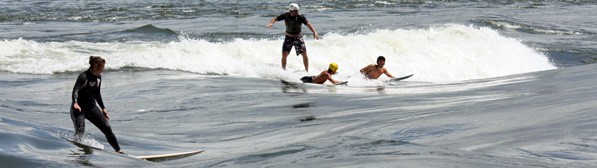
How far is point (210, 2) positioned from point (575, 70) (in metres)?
26.9

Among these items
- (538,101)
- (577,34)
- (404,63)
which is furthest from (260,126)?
(577,34)

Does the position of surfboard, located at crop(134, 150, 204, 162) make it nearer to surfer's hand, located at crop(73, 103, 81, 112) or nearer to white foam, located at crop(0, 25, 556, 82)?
surfer's hand, located at crop(73, 103, 81, 112)

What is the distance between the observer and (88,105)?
9750 millimetres

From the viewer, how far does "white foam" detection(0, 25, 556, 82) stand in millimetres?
19562

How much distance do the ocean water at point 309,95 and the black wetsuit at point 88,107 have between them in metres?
0.28

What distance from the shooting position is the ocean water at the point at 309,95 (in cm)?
860

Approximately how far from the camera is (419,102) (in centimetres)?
1330

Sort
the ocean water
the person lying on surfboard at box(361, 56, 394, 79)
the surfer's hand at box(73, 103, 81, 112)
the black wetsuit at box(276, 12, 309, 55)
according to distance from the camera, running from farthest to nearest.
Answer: the black wetsuit at box(276, 12, 309, 55)
the person lying on surfboard at box(361, 56, 394, 79)
the surfer's hand at box(73, 103, 81, 112)
the ocean water

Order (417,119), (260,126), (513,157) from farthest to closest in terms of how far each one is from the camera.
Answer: (260,126), (417,119), (513,157)

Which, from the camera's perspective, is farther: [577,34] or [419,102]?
[577,34]

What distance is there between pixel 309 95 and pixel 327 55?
9.24 meters

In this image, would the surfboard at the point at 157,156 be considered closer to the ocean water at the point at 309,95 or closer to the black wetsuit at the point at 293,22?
the ocean water at the point at 309,95

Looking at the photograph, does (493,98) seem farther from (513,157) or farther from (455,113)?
(513,157)

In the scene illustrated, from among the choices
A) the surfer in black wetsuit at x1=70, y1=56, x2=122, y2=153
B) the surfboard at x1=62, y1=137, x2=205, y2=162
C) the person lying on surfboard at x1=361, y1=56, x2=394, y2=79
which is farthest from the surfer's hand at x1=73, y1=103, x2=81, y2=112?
the person lying on surfboard at x1=361, y1=56, x2=394, y2=79
